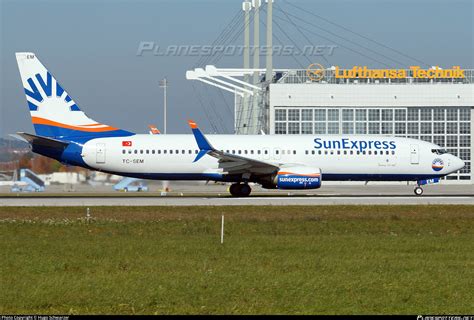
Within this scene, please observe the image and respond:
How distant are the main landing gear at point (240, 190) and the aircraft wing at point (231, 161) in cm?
172

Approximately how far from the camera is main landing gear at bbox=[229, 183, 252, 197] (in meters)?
50.6

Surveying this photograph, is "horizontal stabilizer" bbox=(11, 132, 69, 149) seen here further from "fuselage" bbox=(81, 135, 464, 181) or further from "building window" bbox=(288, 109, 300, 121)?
"building window" bbox=(288, 109, 300, 121)

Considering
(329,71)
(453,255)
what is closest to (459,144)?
(329,71)

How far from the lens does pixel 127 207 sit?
1542 inches

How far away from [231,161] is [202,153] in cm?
184

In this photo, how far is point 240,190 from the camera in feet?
167

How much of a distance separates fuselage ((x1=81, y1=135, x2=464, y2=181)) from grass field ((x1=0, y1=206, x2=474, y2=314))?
14949 millimetres

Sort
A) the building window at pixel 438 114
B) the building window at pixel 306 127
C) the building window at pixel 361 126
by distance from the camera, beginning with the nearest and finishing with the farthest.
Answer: the building window at pixel 306 127
the building window at pixel 361 126
the building window at pixel 438 114

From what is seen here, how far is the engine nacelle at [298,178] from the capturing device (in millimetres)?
47469

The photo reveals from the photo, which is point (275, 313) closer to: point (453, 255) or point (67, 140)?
point (453, 255)

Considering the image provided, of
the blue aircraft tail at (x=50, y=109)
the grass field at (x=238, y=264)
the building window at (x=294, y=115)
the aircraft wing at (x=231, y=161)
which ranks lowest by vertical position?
the grass field at (x=238, y=264)

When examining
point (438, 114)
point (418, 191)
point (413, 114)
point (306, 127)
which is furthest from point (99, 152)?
point (438, 114)

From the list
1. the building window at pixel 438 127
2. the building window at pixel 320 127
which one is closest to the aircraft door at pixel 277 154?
the building window at pixel 320 127

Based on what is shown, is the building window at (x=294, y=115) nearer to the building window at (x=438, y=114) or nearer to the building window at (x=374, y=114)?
the building window at (x=374, y=114)
